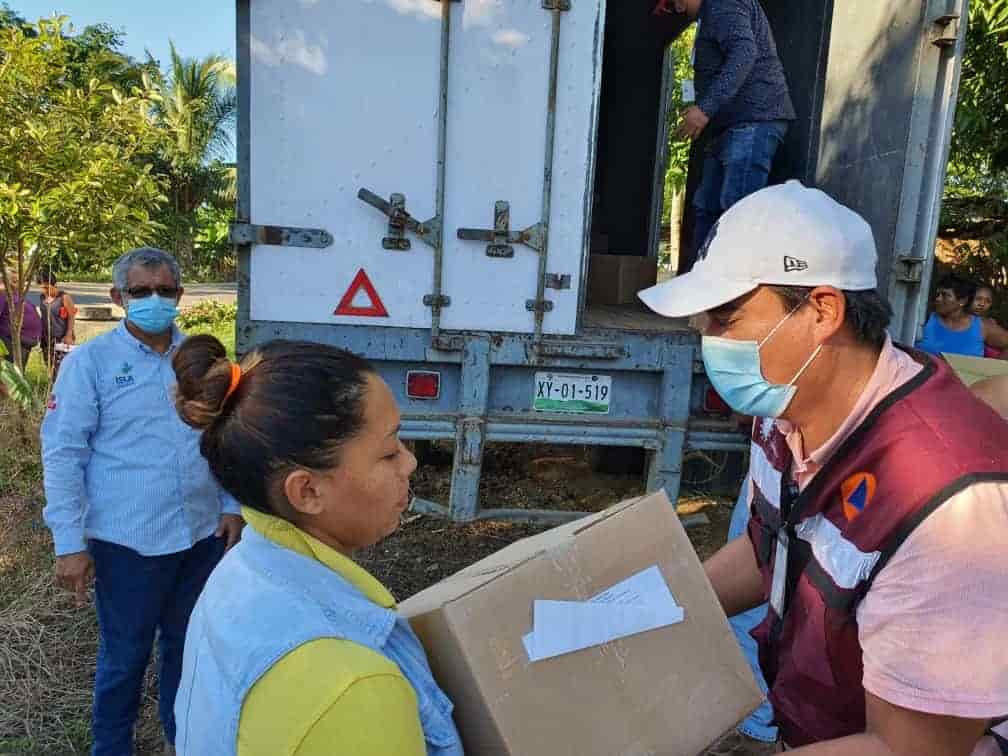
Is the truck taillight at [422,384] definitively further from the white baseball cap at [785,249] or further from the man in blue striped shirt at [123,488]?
the white baseball cap at [785,249]

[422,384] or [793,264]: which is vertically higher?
[793,264]

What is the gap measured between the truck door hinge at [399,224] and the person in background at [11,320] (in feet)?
11.7

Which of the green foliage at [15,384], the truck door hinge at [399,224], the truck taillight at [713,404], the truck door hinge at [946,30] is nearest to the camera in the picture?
the truck door hinge at [946,30]

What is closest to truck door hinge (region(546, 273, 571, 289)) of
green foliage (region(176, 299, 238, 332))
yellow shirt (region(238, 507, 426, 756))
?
yellow shirt (region(238, 507, 426, 756))

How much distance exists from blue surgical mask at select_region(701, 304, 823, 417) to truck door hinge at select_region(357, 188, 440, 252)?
6.01 ft

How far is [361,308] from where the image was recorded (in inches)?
121

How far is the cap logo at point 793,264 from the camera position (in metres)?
1.23

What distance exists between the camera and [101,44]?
22969 mm

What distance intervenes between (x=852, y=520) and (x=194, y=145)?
2498 centimetres

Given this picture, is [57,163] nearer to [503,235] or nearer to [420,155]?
[420,155]

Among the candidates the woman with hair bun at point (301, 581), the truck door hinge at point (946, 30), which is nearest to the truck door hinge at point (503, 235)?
the truck door hinge at point (946, 30)

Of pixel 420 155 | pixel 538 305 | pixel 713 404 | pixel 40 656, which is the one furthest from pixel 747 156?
pixel 40 656

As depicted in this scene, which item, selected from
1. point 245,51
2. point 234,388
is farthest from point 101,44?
point 234,388

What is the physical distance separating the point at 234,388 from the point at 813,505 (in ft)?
3.01
